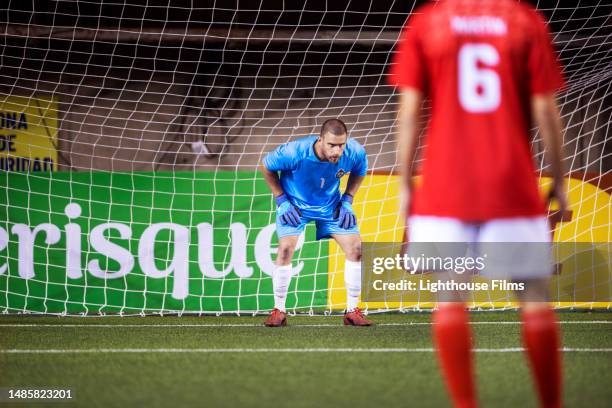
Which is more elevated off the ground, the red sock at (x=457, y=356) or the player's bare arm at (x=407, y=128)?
the player's bare arm at (x=407, y=128)

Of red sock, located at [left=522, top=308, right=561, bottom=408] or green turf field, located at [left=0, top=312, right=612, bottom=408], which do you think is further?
green turf field, located at [left=0, top=312, right=612, bottom=408]

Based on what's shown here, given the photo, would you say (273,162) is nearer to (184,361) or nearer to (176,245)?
(176,245)

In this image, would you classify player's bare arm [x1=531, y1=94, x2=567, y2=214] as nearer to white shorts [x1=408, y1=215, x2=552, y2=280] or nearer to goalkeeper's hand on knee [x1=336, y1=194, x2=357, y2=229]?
white shorts [x1=408, y1=215, x2=552, y2=280]

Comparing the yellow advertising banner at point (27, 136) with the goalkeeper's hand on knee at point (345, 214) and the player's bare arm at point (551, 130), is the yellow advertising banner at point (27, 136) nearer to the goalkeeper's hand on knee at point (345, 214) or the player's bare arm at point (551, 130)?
the goalkeeper's hand on knee at point (345, 214)

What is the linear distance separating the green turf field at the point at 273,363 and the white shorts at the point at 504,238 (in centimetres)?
83

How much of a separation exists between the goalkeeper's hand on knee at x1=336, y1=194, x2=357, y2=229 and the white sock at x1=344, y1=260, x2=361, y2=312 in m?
0.28

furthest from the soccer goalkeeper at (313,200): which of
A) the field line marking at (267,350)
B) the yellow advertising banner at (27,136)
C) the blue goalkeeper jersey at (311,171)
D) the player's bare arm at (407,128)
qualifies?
the yellow advertising banner at (27,136)

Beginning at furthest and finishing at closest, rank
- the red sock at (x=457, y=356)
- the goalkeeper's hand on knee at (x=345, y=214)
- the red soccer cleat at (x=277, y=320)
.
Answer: the goalkeeper's hand on knee at (x=345, y=214), the red soccer cleat at (x=277, y=320), the red sock at (x=457, y=356)

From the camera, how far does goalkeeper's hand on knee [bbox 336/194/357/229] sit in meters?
7.21

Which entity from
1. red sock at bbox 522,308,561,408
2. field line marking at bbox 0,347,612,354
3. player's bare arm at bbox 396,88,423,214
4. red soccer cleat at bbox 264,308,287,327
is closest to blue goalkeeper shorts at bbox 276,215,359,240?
red soccer cleat at bbox 264,308,287,327

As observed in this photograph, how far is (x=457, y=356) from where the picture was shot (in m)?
2.91

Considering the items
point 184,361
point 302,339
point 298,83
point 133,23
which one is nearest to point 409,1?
point 298,83

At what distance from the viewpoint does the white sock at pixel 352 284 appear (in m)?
7.16

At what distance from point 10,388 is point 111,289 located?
4.25 metres
